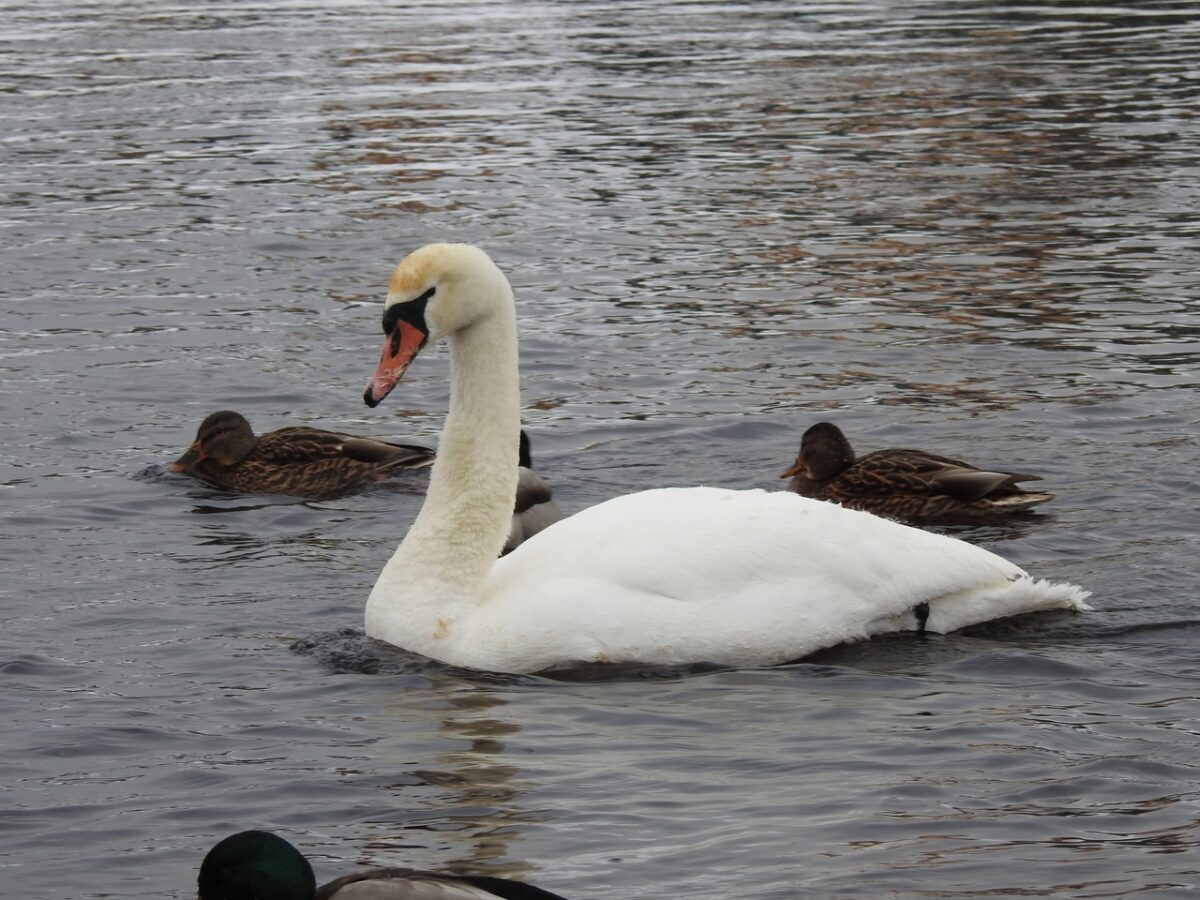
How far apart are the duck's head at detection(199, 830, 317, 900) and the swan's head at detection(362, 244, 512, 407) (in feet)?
11.8

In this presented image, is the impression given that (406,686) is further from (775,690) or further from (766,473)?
(766,473)

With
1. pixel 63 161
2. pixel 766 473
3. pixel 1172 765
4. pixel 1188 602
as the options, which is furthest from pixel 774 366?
pixel 63 161

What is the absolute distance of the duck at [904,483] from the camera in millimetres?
11133

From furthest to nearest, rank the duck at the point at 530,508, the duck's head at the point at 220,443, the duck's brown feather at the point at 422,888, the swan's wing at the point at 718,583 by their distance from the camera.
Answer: the duck's head at the point at 220,443 → the duck at the point at 530,508 → the swan's wing at the point at 718,583 → the duck's brown feather at the point at 422,888

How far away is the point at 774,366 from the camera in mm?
14602

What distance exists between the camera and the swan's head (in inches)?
356

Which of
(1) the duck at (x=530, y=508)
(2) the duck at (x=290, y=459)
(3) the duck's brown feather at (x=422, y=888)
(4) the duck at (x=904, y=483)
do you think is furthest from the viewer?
(2) the duck at (x=290, y=459)

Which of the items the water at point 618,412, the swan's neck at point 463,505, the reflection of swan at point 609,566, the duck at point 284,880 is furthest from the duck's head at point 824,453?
the duck at point 284,880

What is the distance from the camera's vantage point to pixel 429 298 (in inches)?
357

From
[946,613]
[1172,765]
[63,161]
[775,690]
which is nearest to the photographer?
[1172,765]

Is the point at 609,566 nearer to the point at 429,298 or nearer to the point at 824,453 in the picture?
the point at 429,298

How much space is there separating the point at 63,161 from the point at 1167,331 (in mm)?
13107

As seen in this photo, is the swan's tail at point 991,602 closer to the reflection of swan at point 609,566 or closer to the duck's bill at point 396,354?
the reflection of swan at point 609,566

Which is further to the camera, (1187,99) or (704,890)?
(1187,99)
